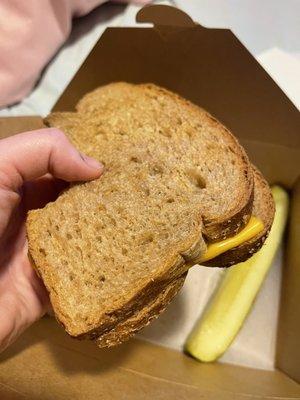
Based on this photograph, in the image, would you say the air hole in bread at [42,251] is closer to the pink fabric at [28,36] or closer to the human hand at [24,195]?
the human hand at [24,195]

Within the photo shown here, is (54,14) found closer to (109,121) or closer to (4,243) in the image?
(109,121)

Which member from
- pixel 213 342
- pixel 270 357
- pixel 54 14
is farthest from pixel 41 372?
pixel 54 14

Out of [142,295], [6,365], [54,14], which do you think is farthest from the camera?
[54,14]

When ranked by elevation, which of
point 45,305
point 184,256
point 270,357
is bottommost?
point 270,357

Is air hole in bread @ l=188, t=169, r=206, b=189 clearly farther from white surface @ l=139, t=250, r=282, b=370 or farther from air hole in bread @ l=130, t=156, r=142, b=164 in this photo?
white surface @ l=139, t=250, r=282, b=370

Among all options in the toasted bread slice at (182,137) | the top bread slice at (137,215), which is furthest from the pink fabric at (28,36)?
the top bread slice at (137,215)

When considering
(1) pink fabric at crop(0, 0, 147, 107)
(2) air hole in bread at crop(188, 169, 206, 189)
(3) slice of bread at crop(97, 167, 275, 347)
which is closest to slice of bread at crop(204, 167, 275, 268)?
(3) slice of bread at crop(97, 167, 275, 347)

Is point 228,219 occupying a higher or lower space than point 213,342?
higher
